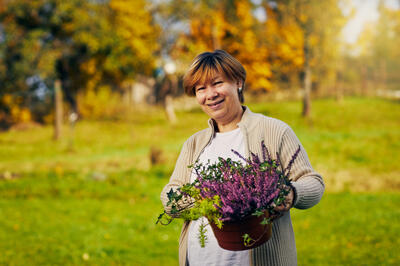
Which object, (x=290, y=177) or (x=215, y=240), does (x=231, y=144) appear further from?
(x=215, y=240)

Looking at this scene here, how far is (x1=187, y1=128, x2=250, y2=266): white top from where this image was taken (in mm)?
2006

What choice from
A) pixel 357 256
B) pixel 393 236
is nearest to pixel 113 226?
pixel 357 256

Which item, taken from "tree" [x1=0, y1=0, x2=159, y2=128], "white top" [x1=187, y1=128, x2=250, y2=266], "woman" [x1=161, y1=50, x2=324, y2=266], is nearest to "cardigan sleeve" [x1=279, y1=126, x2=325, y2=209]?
→ "woman" [x1=161, y1=50, x2=324, y2=266]

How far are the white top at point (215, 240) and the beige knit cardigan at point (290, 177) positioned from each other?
0.13ft

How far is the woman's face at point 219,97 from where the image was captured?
2111 mm

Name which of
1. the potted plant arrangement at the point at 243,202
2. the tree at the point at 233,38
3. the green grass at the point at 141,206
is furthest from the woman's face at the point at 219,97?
the tree at the point at 233,38

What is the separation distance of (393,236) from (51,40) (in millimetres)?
21104

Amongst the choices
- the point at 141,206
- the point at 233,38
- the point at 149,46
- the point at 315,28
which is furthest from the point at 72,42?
the point at 141,206

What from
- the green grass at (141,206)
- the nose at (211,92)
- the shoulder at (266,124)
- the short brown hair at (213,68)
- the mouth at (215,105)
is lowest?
the green grass at (141,206)

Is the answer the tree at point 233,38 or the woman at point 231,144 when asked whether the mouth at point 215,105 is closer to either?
the woman at point 231,144

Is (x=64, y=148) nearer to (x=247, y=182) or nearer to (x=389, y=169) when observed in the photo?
(x=389, y=169)

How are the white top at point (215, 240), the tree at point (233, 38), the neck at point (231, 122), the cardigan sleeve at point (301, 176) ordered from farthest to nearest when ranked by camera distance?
the tree at point (233, 38) → the neck at point (231, 122) → the white top at point (215, 240) → the cardigan sleeve at point (301, 176)

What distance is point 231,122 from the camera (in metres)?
2.26

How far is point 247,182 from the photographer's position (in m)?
1.65
